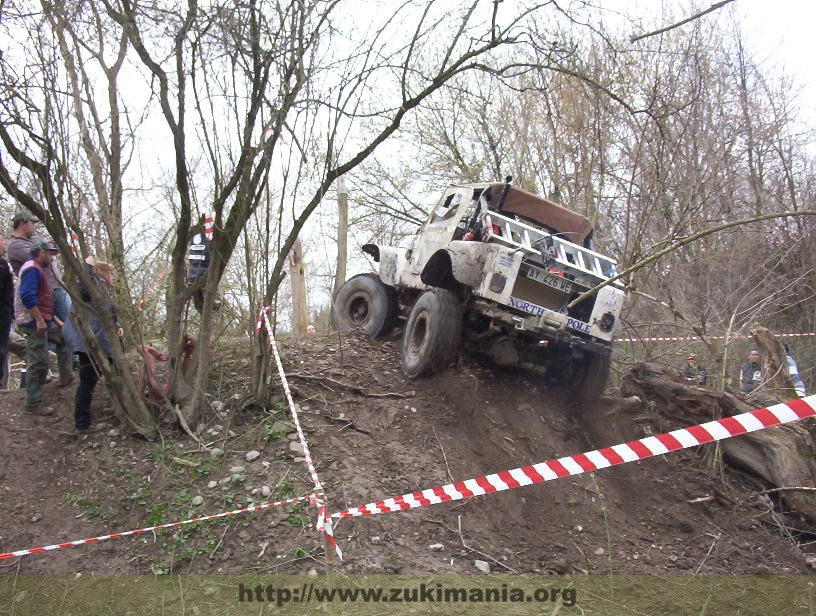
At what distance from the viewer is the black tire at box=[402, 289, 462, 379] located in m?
6.60

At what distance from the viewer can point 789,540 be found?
549 centimetres

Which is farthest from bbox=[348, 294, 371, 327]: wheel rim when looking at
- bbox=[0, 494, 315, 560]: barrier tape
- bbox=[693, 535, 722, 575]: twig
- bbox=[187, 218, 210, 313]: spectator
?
bbox=[693, 535, 722, 575]: twig

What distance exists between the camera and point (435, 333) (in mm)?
6566

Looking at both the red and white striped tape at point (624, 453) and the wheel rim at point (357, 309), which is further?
the wheel rim at point (357, 309)

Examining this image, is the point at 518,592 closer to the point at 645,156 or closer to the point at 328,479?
the point at 328,479

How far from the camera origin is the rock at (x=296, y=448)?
5.42 m

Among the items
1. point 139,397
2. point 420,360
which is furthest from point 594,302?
point 139,397

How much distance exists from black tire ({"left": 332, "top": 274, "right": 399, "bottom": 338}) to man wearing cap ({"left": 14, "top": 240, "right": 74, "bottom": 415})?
3.47m

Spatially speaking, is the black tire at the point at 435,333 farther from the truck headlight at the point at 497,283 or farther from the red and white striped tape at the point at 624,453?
the red and white striped tape at the point at 624,453

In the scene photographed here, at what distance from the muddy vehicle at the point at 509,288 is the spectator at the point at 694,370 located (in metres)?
1.98

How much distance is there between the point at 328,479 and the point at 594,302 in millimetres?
3231

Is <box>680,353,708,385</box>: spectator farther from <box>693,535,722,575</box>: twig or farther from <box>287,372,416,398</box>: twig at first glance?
<box>287,372,416,398</box>: twig

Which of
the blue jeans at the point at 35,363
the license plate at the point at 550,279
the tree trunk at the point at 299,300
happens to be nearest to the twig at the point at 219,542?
the blue jeans at the point at 35,363

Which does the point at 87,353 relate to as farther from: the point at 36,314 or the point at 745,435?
the point at 745,435
